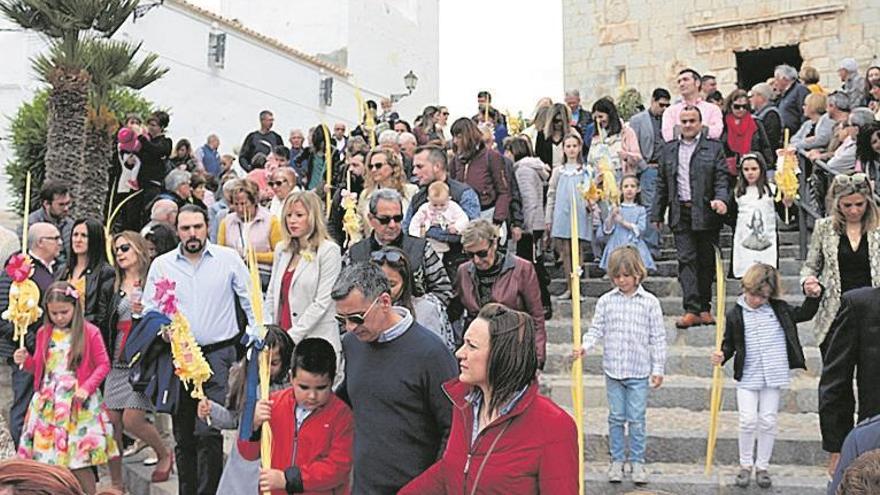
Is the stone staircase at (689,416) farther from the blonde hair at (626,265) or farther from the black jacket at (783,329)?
the blonde hair at (626,265)

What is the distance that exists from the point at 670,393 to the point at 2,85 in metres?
14.3

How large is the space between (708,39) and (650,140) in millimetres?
10150

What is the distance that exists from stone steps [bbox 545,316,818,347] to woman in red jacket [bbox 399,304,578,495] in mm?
5022

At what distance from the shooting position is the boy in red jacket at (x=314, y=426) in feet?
13.3

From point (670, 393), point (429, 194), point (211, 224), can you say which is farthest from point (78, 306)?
point (670, 393)

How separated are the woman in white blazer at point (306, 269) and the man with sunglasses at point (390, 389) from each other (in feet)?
5.75

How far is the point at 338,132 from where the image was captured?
1285cm

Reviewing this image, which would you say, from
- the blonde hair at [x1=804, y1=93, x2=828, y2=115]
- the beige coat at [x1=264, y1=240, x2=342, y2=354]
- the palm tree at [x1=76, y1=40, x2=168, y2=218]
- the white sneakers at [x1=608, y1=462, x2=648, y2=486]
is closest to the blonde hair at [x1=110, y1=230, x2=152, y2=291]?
the beige coat at [x1=264, y1=240, x2=342, y2=354]

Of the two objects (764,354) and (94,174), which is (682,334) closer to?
(764,354)

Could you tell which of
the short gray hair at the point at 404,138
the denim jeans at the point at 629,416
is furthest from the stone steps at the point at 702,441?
the short gray hair at the point at 404,138

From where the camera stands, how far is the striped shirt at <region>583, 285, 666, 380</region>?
5.93 m

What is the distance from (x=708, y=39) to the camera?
769 inches

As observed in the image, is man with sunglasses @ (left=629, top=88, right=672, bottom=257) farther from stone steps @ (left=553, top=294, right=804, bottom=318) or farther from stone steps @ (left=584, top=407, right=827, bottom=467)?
stone steps @ (left=584, top=407, right=827, bottom=467)

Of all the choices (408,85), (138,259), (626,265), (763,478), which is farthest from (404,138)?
(408,85)
